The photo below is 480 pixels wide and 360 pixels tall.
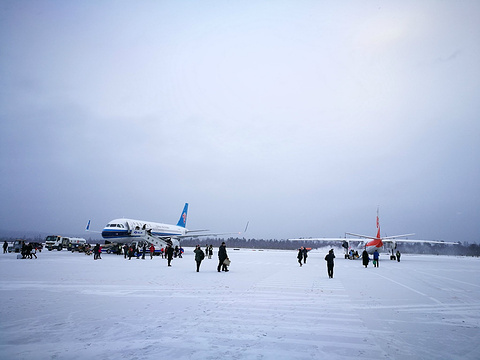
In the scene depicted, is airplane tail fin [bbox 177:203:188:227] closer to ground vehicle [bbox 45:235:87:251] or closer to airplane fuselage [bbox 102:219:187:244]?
airplane fuselage [bbox 102:219:187:244]

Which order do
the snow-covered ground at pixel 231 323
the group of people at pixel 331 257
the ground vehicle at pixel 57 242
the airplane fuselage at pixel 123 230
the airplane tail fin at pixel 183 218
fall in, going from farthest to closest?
the airplane tail fin at pixel 183 218 → the ground vehicle at pixel 57 242 → the airplane fuselage at pixel 123 230 → the group of people at pixel 331 257 → the snow-covered ground at pixel 231 323

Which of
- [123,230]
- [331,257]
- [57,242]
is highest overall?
[123,230]

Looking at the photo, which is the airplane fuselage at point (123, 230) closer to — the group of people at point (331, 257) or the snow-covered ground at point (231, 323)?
the group of people at point (331, 257)

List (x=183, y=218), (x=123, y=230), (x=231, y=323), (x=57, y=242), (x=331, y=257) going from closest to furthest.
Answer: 1. (x=231, y=323)
2. (x=331, y=257)
3. (x=123, y=230)
4. (x=57, y=242)
5. (x=183, y=218)

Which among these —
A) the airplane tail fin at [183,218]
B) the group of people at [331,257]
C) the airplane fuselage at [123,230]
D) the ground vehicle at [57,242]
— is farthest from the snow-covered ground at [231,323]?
the airplane tail fin at [183,218]

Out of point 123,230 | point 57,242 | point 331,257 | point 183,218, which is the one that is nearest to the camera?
point 331,257

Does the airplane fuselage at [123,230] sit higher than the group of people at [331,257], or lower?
higher

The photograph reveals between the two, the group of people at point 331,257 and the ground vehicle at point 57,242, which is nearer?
the group of people at point 331,257

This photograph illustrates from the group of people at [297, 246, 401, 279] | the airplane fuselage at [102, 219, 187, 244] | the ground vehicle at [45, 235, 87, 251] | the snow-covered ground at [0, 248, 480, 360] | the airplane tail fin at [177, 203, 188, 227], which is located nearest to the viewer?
the snow-covered ground at [0, 248, 480, 360]

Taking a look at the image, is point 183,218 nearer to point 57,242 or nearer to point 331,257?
point 57,242

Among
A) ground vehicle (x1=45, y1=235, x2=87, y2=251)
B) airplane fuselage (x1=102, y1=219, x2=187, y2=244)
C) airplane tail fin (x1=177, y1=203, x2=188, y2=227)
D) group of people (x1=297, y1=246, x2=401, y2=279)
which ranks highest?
airplane tail fin (x1=177, y1=203, x2=188, y2=227)

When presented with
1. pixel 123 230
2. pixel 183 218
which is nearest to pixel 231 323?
pixel 123 230

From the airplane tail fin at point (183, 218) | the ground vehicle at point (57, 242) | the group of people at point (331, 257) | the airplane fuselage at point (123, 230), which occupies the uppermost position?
the airplane tail fin at point (183, 218)

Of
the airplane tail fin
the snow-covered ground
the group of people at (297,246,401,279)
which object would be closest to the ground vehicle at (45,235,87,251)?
the airplane tail fin
